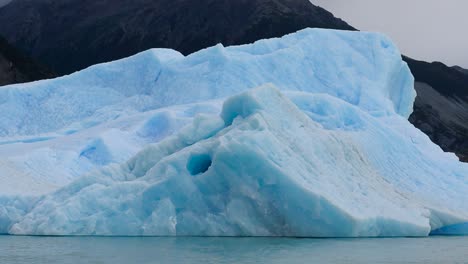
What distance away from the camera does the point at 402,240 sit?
10.3m

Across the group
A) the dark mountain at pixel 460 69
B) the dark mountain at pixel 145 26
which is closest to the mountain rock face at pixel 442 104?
the dark mountain at pixel 460 69

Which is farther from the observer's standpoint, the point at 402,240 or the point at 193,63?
the point at 193,63

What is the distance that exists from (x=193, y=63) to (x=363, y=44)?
4.54m

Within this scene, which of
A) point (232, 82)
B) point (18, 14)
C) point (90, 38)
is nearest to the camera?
point (232, 82)

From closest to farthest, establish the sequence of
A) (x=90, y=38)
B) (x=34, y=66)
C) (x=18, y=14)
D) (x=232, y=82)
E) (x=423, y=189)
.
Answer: (x=423, y=189), (x=232, y=82), (x=34, y=66), (x=90, y=38), (x=18, y=14)

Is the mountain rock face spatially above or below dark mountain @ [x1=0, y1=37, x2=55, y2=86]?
below

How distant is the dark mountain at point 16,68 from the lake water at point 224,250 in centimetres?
4013

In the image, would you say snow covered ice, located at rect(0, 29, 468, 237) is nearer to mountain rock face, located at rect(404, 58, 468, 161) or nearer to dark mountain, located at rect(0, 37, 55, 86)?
dark mountain, located at rect(0, 37, 55, 86)

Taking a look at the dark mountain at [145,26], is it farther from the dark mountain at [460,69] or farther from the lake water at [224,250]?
the lake water at [224,250]

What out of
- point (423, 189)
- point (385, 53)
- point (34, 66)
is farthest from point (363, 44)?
point (34, 66)

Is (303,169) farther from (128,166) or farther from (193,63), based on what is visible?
A: (193,63)

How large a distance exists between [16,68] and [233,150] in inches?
1700

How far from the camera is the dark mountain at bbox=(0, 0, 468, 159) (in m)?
77.6

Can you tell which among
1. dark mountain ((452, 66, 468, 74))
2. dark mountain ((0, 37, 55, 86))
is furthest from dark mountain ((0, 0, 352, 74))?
dark mountain ((452, 66, 468, 74))
